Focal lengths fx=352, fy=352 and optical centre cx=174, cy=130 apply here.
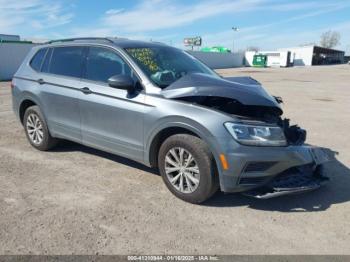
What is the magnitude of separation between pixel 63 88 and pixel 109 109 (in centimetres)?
107

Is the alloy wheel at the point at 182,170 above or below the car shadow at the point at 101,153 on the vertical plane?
above

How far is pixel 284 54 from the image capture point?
73.5 meters

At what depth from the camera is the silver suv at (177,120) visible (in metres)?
3.68

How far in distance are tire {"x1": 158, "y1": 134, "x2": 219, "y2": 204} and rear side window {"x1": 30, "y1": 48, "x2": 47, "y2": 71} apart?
116 inches

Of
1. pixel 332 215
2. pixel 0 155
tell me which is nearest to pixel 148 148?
pixel 332 215

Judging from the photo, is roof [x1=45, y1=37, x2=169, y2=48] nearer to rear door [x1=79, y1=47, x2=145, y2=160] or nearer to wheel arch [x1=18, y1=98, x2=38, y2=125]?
rear door [x1=79, y1=47, x2=145, y2=160]

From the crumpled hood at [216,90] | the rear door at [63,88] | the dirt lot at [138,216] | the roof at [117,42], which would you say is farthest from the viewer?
the rear door at [63,88]

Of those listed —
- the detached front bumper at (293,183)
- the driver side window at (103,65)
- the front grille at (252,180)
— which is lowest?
the detached front bumper at (293,183)

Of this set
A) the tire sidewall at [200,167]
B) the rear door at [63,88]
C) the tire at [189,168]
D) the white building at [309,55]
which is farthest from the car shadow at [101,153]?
the white building at [309,55]

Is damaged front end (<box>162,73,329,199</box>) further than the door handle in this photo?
No

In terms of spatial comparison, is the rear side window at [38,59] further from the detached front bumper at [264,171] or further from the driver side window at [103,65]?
the detached front bumper at [264,171]

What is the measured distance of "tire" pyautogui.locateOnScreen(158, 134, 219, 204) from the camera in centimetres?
379

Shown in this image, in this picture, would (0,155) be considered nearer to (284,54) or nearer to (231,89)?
(231,89)

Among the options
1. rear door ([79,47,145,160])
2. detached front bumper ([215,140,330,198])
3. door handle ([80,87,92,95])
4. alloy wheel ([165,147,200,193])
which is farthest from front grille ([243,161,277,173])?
door handle ([80,87,92,95])
